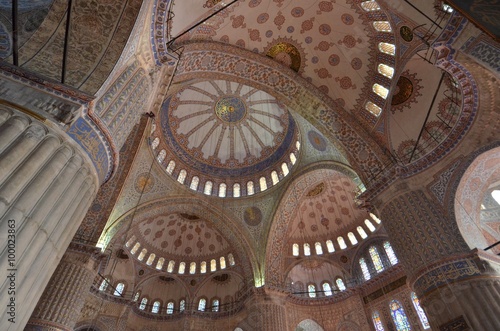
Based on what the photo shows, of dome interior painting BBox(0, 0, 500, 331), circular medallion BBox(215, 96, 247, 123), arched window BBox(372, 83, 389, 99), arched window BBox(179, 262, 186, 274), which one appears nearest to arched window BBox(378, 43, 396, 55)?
dome interior painting BBox(0, 0, 500, 331)

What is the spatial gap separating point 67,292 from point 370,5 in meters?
12.4

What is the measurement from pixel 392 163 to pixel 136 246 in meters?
14.0

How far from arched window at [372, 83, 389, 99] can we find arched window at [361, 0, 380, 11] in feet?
7.58

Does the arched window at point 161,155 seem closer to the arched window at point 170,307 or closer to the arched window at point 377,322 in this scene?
the arched window at point 170,307

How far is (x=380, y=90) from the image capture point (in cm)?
991

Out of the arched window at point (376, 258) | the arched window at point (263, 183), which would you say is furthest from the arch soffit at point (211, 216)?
the arched window at point (376, 258)

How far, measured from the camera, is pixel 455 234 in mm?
7133

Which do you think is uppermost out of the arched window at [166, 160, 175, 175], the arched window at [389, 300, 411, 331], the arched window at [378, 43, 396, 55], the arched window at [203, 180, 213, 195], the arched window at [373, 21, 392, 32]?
the arched window at [166, 160, 175, 175]

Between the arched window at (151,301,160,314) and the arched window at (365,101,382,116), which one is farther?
the arched window at (151,301,160,314)

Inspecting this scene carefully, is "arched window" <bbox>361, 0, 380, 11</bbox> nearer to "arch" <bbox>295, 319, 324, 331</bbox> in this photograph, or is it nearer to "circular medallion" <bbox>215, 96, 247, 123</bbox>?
"circular medallion" <bbox>215, 96, 247, 123</bbox>

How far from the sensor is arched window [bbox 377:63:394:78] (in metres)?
9.43

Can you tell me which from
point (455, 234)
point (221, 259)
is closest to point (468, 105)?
point (455, 234)

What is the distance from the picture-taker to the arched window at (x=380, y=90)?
9762 mm

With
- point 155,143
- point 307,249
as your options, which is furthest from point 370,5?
point 307,249
